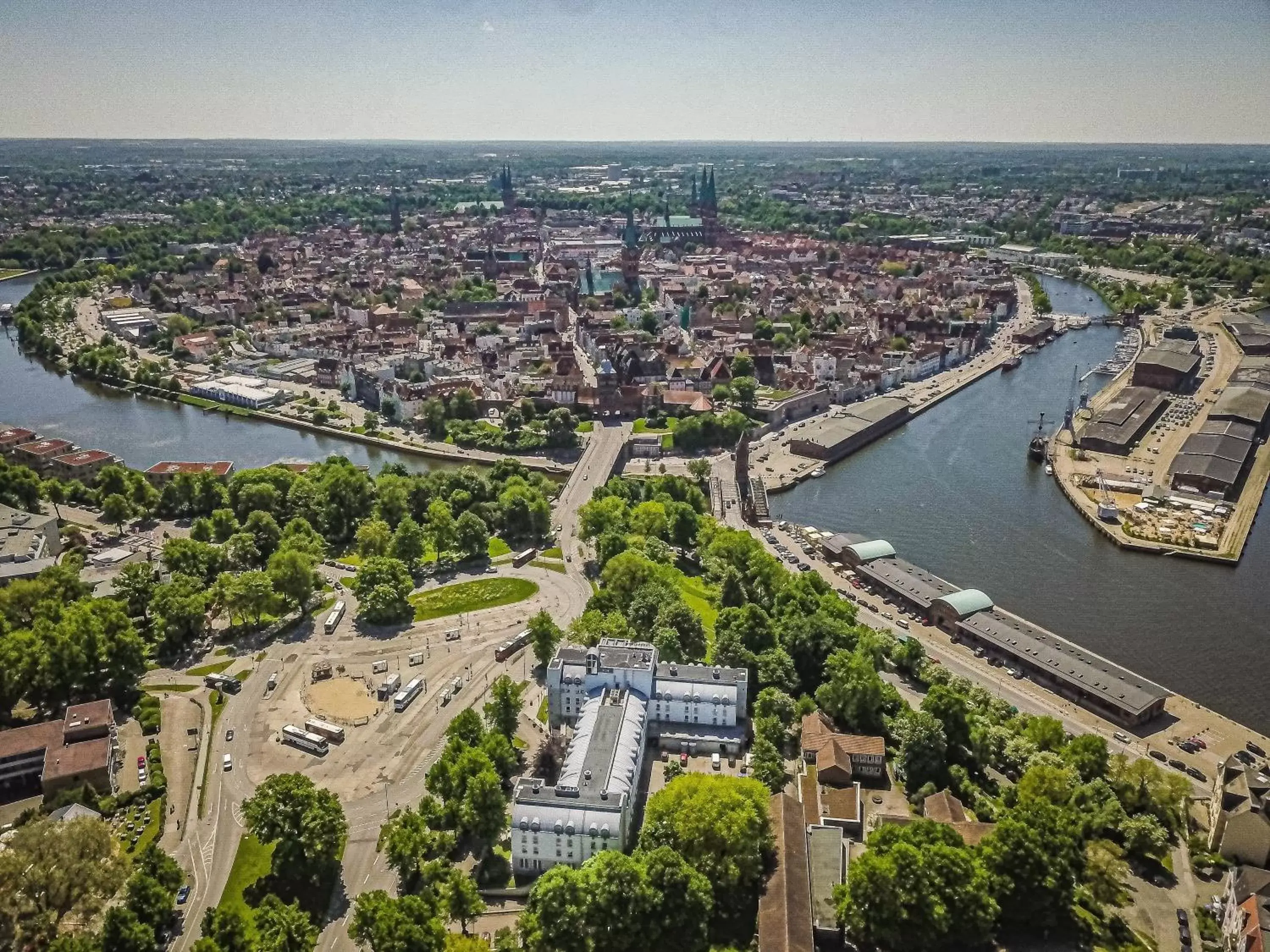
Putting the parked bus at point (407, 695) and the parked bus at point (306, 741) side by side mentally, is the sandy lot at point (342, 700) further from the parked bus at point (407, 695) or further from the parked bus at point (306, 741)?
the parked bus at point (306, 741)

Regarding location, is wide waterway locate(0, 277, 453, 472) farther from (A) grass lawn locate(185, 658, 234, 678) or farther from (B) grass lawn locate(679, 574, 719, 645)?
(A) grass lawn locate(185, 658, 234, 678)

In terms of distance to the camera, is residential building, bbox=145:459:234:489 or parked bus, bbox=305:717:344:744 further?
residential building, bbox=145:459:234:489

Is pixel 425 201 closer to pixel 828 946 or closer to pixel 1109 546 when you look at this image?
pixel 1109 546

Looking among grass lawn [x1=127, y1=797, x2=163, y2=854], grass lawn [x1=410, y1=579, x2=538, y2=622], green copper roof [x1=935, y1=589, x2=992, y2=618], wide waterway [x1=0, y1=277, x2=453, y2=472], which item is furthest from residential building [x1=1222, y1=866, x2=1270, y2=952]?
wide waterway [x1=0, y1=277, x2=453, y2=472]

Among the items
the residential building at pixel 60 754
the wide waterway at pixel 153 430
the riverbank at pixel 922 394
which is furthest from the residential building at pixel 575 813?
the wide waterway at pixel 153 430

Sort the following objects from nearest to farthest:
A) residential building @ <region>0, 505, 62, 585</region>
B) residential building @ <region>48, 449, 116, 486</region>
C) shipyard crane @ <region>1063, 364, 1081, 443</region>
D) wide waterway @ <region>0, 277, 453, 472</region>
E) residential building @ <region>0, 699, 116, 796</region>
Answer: residential building @ <region>0, 699, 116, 796</region> < residential building @ <region>0, 505, 62, 585</region> < residential building @ <region>48, 449, 116, 486</region> < wide waterway @ <region>0, 277, 453, 472</region> < shipyard crane @ <region>1063, 364, 1081, 443</region>

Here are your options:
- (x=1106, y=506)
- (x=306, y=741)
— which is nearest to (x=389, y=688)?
(x=306, y=741)
